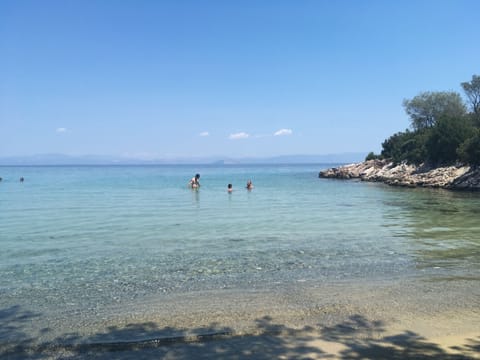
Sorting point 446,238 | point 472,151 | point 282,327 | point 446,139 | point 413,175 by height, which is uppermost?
point 446,139

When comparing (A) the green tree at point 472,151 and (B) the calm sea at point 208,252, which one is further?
(A) the green tree at point 472,151

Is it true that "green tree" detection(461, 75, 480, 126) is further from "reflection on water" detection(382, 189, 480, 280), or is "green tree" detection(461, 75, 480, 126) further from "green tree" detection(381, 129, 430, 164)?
"reflection on water" detection(382, 189, 480, 280)

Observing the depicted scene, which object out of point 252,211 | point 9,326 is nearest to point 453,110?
point 252,211

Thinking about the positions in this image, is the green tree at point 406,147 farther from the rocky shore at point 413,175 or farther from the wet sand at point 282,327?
the wet sand at point 282,327

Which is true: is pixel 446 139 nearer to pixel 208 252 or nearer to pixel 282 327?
pixel 208 252

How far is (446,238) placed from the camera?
54.1 ft

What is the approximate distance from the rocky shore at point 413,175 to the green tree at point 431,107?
1838 cm

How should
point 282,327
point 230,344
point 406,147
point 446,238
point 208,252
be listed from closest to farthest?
Result: point 230,344
point 282,327
point 208,252
point 446,238
point 406,147

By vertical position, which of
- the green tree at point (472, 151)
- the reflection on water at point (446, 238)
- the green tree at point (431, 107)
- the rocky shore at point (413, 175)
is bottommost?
the reflection on water at point (446, 238)

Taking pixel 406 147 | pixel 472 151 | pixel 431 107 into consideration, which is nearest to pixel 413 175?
pixel 472 151

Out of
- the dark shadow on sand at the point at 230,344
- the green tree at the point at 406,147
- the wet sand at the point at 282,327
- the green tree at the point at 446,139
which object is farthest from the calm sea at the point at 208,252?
the green tree at the point at 406,147

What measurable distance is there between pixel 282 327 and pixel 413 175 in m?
60.7

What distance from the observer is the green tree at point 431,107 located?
89.2 meters

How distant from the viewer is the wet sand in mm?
6449
